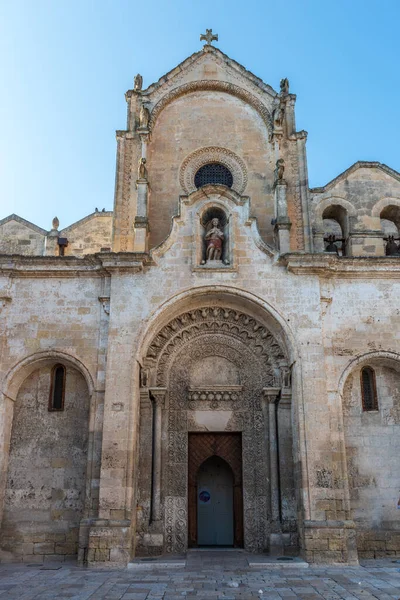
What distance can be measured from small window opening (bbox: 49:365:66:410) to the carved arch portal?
216 centimetres

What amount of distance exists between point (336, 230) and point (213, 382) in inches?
300

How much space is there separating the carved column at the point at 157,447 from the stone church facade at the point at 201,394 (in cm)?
4

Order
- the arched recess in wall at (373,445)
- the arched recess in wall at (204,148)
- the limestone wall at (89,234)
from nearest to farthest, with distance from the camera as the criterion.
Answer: the arched recess in wall at (373,445) → the arched recess in wall at (204,148) → the limestone wall at (89,234)

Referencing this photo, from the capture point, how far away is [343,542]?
11.6 meters

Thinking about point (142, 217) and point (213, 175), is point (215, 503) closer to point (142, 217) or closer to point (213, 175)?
point (142, 217)

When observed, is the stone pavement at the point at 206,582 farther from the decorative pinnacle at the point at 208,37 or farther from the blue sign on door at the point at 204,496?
the decorative pinnacle at the point at 208,37

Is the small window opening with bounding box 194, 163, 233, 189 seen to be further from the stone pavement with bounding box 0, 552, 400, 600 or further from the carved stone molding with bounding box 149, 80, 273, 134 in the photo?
the stone pavement with bounding box 0, 552, 400, 600

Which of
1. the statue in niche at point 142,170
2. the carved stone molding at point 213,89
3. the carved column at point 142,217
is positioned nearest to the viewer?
the carved column at point 142,217

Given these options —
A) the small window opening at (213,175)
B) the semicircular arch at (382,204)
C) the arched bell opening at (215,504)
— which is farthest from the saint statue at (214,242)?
the semicircular arch at (382,204)

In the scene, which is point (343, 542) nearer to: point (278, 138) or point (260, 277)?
point (260, 277)

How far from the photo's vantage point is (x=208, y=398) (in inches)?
555

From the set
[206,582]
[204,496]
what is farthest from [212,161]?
[206,582]

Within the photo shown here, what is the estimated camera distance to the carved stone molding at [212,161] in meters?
16.6

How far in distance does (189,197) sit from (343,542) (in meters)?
9.24
